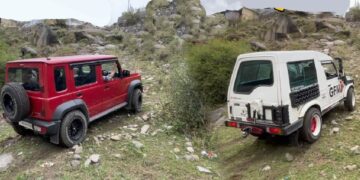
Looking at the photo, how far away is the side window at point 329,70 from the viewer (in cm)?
723

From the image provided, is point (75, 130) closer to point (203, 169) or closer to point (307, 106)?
point (203, 169)

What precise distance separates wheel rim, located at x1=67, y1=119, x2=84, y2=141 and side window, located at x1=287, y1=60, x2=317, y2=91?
14.0 feet

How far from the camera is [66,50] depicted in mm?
19344

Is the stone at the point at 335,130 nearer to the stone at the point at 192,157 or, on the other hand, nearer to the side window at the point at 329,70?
the side window at the point at 329,70

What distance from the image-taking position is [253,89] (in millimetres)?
6227

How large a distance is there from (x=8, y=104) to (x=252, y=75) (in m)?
4.83

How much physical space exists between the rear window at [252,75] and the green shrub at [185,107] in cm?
225

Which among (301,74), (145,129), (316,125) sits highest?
(301,74)

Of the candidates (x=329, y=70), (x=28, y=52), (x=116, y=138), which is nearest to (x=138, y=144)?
(x=116, y=138)

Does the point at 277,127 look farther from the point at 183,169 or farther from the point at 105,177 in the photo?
the point at 105,177

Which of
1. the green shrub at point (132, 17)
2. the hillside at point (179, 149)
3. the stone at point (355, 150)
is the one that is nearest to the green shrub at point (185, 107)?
the hillside at point (179, 149)

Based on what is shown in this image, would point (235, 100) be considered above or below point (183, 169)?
above

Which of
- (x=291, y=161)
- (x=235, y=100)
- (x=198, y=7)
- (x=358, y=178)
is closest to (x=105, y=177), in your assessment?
(x=235, y=100)

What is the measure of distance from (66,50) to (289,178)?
54.1 ft
